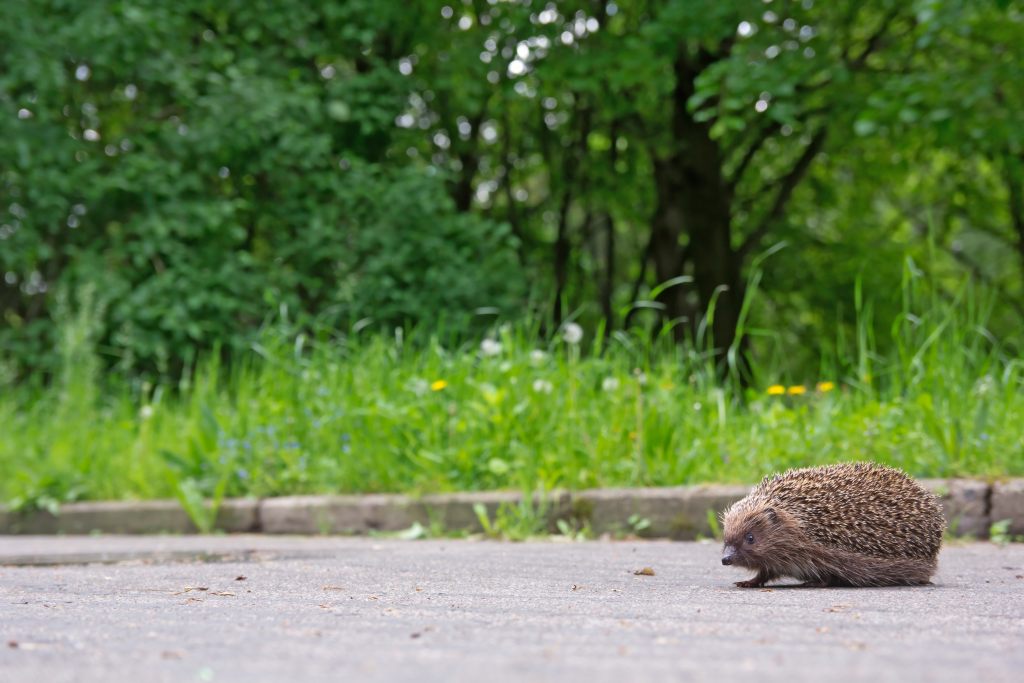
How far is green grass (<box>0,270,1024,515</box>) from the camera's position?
6.72 metres

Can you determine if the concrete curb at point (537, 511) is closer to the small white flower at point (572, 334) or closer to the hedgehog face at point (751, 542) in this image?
the small white flower at point (572, 334)

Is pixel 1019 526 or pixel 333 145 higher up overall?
pixel 333 145

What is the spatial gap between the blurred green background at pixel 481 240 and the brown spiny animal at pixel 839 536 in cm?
208

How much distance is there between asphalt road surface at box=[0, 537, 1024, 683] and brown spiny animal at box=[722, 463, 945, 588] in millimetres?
129

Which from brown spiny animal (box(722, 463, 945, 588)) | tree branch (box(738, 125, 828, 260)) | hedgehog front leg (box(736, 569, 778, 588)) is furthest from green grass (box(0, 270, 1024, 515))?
tree branch (box(738, 125, 828, 260))

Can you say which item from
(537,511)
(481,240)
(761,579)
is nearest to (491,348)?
(537,511)

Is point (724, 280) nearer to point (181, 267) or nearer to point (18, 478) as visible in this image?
point (181, 267)

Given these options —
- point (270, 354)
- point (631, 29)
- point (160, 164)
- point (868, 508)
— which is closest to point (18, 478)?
point (270, 354)

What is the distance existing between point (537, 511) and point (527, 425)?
2.35ft

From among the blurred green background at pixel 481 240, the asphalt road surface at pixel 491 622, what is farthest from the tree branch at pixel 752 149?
the asphalt road surface at pixel 491 622

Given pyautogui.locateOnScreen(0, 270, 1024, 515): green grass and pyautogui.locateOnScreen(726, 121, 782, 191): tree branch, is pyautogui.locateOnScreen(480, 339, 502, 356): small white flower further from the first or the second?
pyautogui.locateOnScreen(726, 121, 782, 191): tree branch

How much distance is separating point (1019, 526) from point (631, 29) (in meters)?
11.8

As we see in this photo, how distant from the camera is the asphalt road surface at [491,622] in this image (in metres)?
2.27

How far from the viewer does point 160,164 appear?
1302cm
